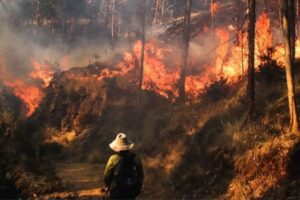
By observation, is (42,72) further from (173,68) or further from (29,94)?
(173,68)

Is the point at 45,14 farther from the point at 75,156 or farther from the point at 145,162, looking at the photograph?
the point at 145,162

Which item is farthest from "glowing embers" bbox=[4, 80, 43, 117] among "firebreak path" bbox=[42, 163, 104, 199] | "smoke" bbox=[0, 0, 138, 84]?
"firebreak path" bbox=[42, 163, 104, 199]

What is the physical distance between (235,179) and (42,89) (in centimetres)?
2542

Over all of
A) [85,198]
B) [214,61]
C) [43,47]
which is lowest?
[85,198]

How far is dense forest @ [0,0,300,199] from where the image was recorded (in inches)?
472

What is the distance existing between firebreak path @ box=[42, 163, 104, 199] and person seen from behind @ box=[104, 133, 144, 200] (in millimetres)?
→ 5873

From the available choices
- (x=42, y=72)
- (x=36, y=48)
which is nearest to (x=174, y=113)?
(x=42, y=72)

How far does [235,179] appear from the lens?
A: 1198 cm

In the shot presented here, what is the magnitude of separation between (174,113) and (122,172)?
15.7 metres

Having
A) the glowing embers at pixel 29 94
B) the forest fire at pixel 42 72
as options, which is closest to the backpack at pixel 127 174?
the glowing embers at pixel 29 94

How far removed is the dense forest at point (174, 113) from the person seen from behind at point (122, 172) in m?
4.20

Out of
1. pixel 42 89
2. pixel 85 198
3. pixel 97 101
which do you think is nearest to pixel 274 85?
pixel 85 198

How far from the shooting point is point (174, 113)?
22562mm

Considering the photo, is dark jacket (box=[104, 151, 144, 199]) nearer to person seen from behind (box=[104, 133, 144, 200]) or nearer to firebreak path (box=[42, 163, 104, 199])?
person seen from behind (box=[104, 133, 144, 200])
